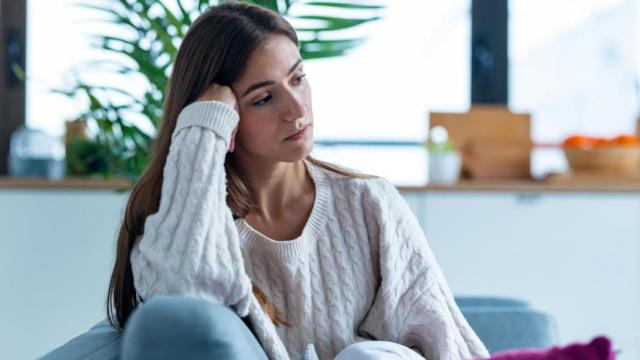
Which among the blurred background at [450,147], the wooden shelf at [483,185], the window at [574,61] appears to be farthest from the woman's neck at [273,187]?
the window at [574,61]

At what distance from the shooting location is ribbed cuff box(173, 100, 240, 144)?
1.87 m

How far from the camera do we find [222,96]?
192 cm

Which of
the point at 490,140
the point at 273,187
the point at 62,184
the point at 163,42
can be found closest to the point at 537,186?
the point at 490,140

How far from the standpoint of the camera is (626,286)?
397 cm

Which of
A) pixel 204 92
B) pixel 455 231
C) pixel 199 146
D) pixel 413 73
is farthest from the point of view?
pixel 413 73

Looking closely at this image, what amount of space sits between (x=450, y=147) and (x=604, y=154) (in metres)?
0.58

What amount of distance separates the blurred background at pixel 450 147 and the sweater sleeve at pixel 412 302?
5.19ft

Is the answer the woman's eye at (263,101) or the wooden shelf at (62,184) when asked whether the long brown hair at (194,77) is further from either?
the wooden shelf at (62,184)

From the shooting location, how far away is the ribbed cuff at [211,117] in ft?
6.14

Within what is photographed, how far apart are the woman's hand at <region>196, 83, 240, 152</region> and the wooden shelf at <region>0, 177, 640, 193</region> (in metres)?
1.88

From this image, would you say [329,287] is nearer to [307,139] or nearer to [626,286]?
[307,139]

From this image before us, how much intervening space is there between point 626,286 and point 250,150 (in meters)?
2.35

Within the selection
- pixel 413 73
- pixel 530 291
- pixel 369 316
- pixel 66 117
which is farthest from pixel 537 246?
pixel 369 316

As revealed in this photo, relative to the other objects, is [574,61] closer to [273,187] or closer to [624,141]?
[624,141]
